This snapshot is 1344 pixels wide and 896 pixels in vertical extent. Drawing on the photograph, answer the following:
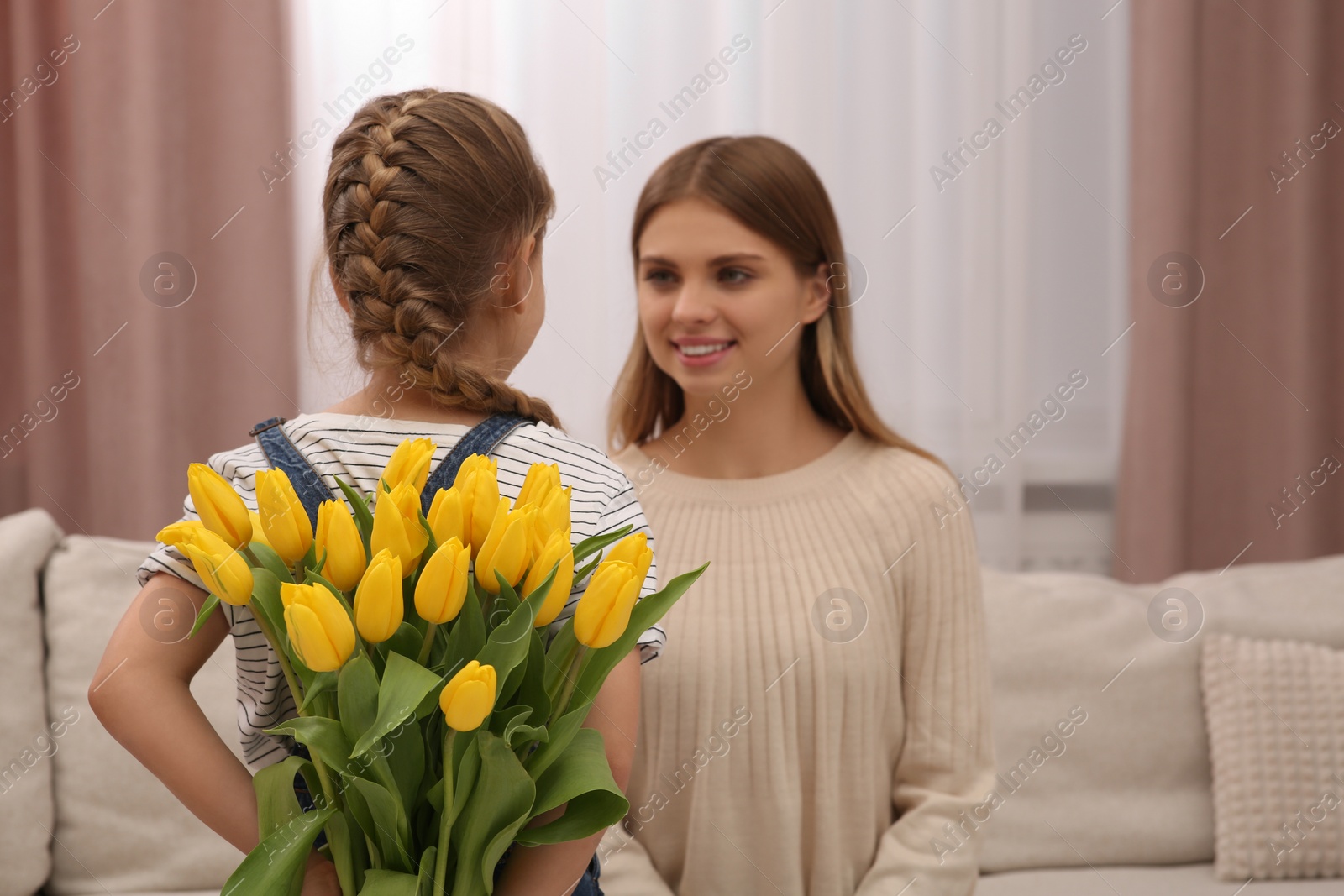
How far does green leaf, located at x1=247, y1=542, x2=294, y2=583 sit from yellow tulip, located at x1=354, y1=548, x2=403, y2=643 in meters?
0.06

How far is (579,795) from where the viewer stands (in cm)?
60

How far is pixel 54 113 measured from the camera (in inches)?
81.8

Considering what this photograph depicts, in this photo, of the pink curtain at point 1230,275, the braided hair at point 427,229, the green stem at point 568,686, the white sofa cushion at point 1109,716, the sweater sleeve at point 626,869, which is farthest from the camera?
the pink curtain at point 1230,275

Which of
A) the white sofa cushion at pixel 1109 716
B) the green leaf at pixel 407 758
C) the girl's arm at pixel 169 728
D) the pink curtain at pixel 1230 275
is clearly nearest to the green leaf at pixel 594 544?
the green leaf at pixel 407 758

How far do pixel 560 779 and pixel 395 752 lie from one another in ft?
0.31

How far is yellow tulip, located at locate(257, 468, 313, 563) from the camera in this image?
566 mm

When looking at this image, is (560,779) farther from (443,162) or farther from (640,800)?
(640,800)

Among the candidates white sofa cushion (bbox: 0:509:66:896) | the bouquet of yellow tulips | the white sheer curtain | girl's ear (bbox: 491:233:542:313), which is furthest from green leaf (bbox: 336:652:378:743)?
the white sheer curtain

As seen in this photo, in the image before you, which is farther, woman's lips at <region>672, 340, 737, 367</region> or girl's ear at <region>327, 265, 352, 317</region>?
woman's lips at <region>672, 340, 737, 367</region>

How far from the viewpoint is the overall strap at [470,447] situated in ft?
2.32

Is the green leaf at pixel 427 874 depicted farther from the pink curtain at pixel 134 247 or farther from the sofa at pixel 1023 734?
the pink curtain at pixel 134 247

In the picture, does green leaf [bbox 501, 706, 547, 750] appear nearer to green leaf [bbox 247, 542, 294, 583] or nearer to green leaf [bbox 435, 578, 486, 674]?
green leaf [bbox 435, 578, 486, 674]

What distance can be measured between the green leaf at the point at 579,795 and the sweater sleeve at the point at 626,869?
605 millimetres

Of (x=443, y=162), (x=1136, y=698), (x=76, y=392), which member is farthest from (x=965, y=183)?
(x=76, y=392)
